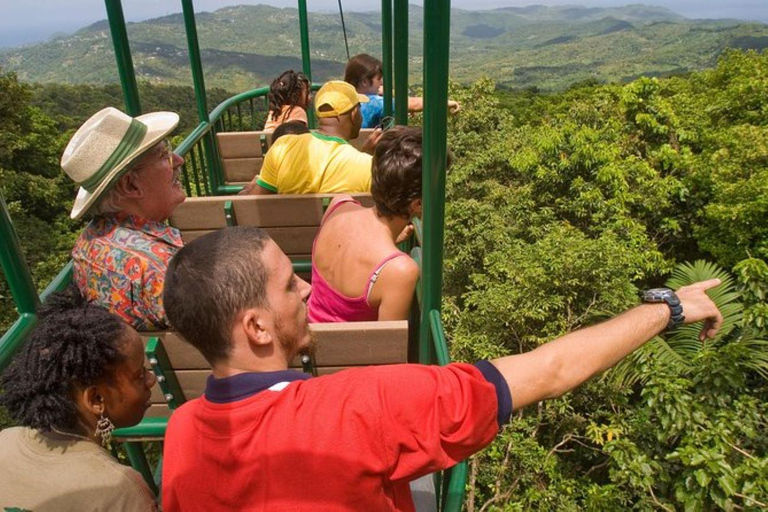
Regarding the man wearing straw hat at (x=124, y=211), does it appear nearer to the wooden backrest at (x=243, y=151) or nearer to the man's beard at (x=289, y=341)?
the man's beard at (x=289, y=341)

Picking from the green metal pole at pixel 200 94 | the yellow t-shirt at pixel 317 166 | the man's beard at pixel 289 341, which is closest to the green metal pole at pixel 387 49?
the yellow t-shirt at pixel 317 166

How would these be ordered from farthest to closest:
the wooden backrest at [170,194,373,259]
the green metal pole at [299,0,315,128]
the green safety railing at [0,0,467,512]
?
1. the green metal pole at [299,0,315,128]
2. the wooden backrest at [170,194,373,259]
3. the green safety railing at [0,0,467,512]

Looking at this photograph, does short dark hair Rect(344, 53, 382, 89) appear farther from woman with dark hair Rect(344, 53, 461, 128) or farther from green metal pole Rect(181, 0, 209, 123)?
green metal pole Rect(181, 0, 209, 123)

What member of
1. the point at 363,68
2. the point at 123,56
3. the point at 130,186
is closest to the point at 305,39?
the point at 363,68

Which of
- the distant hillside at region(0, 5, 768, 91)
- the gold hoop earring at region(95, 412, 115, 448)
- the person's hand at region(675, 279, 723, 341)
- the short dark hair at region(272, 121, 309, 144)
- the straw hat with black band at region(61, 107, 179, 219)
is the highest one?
the straw hat with black band at region(61, 107, 179, 219)

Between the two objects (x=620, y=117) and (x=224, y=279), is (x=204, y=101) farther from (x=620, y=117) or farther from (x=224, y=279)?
(x=620, y=117)

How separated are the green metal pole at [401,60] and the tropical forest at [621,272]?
5.05 ft

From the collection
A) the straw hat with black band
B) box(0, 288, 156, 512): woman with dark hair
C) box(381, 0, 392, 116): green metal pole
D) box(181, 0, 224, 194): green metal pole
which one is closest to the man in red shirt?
box(0, 288, 156, 512): woman with dark hair

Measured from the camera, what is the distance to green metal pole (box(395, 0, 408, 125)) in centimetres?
222

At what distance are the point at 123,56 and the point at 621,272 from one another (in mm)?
6341

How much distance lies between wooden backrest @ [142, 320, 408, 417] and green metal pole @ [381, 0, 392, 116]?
186cm

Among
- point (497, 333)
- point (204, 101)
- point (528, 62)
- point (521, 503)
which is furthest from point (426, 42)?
point (528, 62)

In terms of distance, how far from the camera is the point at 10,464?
4.14 feet

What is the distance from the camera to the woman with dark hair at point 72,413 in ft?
4.11
